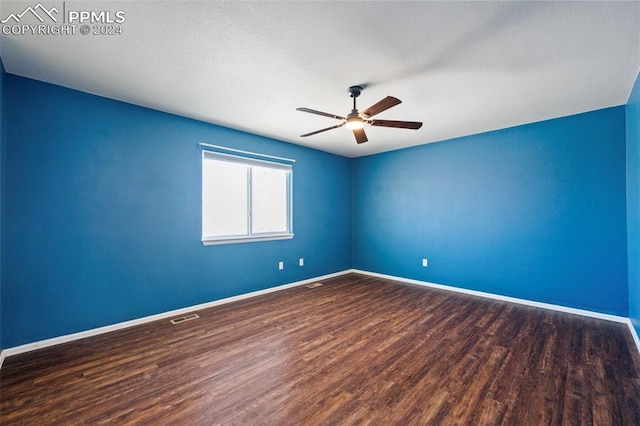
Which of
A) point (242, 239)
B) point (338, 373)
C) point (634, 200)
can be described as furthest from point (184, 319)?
point (634, 200)

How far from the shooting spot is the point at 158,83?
2531 mm

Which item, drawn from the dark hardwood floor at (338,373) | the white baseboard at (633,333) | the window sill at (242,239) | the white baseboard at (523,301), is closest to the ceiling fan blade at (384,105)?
the dark hardwood floor at (338,373)

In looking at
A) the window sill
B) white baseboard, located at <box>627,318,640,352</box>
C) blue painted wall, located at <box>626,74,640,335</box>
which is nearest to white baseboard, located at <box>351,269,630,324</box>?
white baseboard, located at <box>627,318,640,352</box>

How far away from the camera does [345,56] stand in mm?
2104

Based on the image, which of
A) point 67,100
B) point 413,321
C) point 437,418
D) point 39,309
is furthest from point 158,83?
point 413,321

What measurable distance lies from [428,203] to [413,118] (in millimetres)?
1739

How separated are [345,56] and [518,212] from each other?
3320 millimetres

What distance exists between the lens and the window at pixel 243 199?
3695 mm

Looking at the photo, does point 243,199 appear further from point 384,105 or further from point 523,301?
point 523,301

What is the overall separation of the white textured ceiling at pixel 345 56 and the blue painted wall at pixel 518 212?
559mm

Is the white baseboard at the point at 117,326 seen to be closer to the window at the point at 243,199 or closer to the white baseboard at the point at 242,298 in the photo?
the white baseboard at the point at 242,298

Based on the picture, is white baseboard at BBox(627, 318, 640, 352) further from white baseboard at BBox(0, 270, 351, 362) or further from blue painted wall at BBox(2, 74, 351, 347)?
blue painted wall at BBox(2, 74, 351, 347)

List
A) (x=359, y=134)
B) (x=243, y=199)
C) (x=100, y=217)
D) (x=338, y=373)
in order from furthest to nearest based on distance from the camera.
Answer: (x=243, y=199) < (x=359, y=134) < (x=100, y=217) < (x=338, y=373)

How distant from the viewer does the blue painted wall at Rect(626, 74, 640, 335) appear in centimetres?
242
